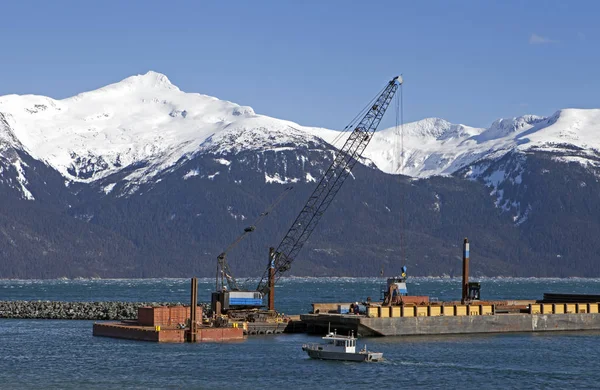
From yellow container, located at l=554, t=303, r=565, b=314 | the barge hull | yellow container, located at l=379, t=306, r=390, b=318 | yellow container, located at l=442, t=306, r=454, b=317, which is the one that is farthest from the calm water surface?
yellow container, located at l=554, t=303, r=565, b=314

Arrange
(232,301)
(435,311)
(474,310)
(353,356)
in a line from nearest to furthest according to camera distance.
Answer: (353,356), (435,311), (474,310), (232,301)

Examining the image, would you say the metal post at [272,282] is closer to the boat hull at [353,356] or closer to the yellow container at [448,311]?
the yellow container at [448,311]

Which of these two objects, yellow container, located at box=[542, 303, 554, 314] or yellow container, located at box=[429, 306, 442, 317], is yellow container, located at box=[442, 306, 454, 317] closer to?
yellow container, located at box=[429, 306, 442, 317]

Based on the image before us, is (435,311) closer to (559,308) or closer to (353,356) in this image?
(559,308)

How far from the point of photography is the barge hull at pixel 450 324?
128125 mm

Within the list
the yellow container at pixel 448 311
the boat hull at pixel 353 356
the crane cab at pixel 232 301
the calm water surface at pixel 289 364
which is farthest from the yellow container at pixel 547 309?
the boat hull at pixel 353 356

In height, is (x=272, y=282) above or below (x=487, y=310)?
above

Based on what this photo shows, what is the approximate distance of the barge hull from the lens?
128 metres

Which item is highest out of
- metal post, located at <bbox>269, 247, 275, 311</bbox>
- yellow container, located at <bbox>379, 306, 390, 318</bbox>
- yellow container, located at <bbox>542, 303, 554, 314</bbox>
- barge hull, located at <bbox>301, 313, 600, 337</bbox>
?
metal post, located at <bbox>269, 247, 275, 311</bbox>

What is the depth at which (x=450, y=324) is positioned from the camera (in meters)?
135

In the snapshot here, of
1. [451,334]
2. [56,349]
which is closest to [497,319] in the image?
[451,334]

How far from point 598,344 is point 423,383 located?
3974 cm

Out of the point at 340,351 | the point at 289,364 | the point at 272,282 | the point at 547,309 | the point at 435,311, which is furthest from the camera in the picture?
the point at 272,282

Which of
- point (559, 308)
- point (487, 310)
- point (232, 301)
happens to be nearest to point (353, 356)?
point (232, 301)
